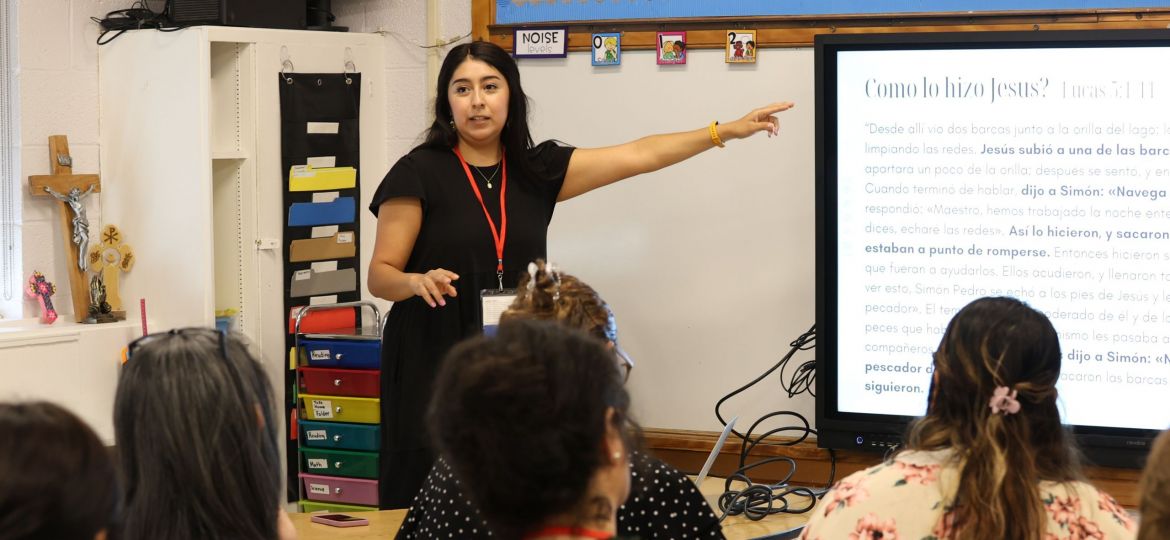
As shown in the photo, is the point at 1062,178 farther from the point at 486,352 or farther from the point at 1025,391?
the point at 486,352

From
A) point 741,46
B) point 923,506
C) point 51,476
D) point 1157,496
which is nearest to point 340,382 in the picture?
point 741,46

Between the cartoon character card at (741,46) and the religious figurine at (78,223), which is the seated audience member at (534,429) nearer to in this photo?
the cartoon character card at (741,46)

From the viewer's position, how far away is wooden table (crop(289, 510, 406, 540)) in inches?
86.3

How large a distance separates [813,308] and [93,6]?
2.25 m

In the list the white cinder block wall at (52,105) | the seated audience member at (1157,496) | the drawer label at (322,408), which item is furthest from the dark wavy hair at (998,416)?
the white cinder block wall at (52,105)

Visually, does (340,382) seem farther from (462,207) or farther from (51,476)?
(51,476)

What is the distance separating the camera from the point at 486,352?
1.18 metres

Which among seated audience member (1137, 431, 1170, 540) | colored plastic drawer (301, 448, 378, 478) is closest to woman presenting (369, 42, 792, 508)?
colored plastic drawer (301, 448, 378, 478)

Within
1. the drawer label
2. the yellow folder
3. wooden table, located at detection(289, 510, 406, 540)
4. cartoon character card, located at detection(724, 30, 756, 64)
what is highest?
cartoon character card, located at detection(724, 30, 756, 64)

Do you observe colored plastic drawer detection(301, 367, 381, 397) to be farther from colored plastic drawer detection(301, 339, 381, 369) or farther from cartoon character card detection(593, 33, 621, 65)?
cartoon character card detection(593, 33, 621, 65)

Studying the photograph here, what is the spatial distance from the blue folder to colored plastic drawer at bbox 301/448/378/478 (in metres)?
0.68

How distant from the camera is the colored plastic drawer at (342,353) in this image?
346 cm

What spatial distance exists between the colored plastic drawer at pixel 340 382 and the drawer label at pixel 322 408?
29mm

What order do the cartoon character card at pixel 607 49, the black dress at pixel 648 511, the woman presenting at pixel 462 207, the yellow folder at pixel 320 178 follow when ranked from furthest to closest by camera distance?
the yellow folder at pixel 320 178 → the cartoon character card at pixel 607 49 → the woman presenting at pixel 462 207 → the black dress at pixel 648 511
